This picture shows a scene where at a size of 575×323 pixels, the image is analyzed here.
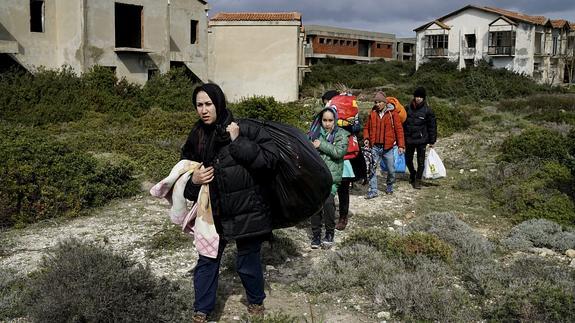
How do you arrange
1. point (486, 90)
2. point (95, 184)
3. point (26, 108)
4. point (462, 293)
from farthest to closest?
point (486, 90), point (26, 108), point (95, 184), point (462, 293)

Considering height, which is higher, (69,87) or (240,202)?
(69,87)

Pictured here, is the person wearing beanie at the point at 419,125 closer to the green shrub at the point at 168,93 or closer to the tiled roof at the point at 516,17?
the green shrub at the point at 168,93

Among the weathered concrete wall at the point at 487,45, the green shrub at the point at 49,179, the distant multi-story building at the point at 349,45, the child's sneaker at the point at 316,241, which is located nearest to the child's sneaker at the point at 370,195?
the child's sneaker at the point at 316,241

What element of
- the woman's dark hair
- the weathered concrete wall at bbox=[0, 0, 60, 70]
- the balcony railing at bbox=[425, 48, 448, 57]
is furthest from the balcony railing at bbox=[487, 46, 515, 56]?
the woman's dark hair

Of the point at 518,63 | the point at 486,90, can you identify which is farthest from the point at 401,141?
the point at 518,63

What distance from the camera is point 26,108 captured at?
16172 millimetres

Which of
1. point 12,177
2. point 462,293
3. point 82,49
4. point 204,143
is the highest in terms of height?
point 82,49

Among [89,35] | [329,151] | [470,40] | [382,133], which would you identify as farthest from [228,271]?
[470,40]

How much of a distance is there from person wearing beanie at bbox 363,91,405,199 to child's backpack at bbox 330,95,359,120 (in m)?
2.43

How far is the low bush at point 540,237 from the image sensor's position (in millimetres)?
6551

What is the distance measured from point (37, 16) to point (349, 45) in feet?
165

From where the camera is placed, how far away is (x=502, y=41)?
5131cm

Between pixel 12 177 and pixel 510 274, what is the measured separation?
6.27m

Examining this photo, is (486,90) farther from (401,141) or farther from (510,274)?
(510,274)
